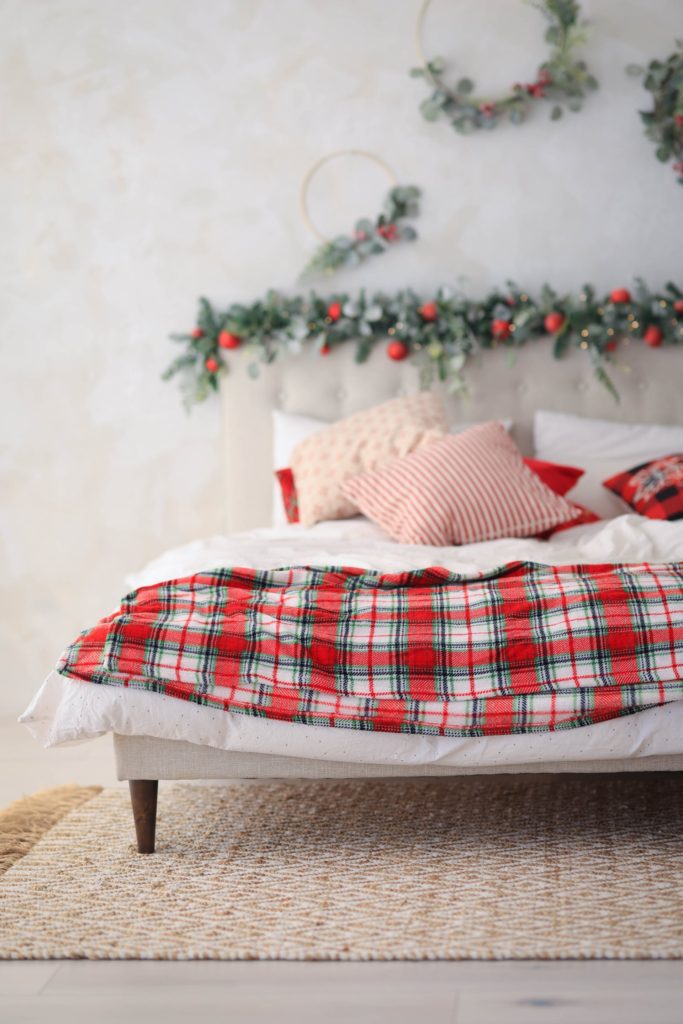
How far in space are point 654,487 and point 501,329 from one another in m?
0.81

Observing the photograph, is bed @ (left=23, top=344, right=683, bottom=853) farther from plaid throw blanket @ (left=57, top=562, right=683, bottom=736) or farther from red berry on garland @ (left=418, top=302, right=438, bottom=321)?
red berry on garland @ (left=418, top=302, right=438, bottom=321)

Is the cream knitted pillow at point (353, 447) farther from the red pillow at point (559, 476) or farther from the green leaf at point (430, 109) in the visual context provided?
the green leaf at point (430, 109)

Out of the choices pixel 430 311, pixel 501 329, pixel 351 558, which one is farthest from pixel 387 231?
pixel 351 558

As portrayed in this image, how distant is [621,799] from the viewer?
2.37 metres

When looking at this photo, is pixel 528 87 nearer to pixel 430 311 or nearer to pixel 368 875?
pixel 430 311

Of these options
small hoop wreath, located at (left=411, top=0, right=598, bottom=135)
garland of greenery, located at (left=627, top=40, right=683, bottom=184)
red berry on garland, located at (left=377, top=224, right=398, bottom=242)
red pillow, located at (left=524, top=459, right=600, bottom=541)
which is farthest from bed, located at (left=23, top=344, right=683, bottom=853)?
small hoop wreath, located at (left=411, top=0, right=598, bottom=135)

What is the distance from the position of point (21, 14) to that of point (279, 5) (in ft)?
2.86

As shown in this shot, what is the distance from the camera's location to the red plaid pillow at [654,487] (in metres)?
2.90

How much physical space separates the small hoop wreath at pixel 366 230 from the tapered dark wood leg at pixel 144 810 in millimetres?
2118

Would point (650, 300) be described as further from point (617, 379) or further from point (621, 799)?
point (621, 799)

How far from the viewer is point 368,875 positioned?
1.94 meters

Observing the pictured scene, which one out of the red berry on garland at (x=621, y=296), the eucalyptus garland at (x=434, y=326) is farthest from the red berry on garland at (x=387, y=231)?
the red berry on garland at (x=621, y=296)

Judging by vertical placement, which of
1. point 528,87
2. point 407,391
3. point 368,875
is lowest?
point 368,875

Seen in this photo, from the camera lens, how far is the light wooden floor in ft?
4.70
